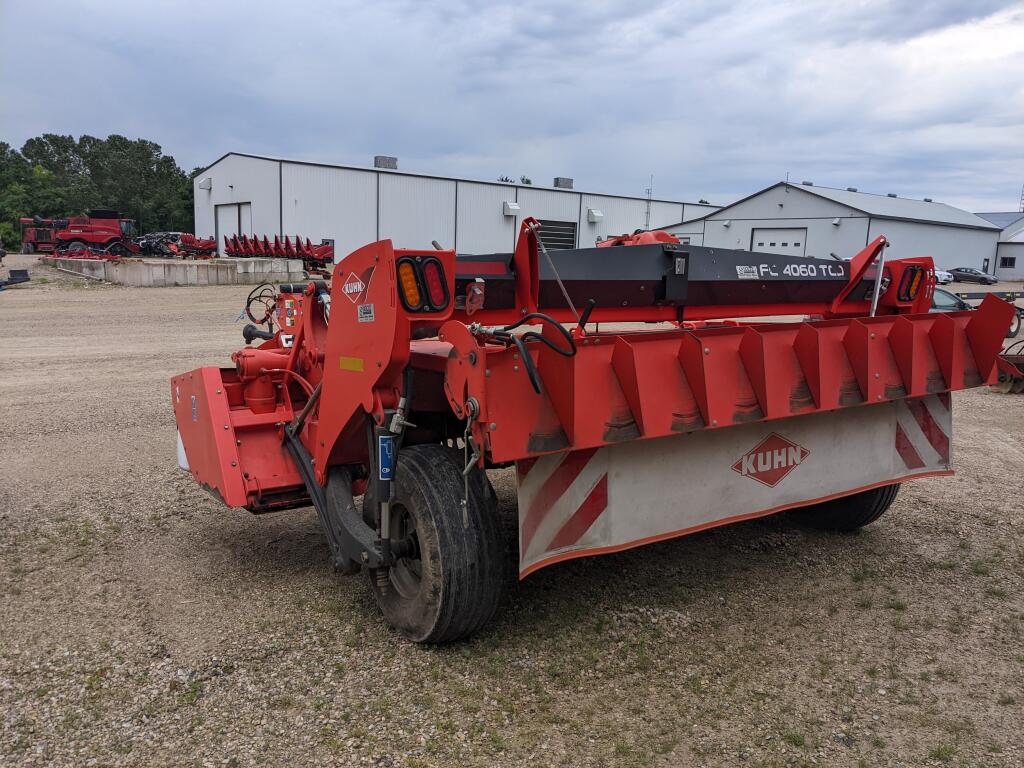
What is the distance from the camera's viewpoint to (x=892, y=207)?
44.5m

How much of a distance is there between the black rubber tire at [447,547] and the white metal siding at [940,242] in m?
39.1

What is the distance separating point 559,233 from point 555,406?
40.2 metres

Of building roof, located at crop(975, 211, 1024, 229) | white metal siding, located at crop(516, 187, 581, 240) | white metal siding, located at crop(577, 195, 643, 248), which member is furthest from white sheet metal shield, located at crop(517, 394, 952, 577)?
building roof, located at crop(975, 211, 1024, 229)

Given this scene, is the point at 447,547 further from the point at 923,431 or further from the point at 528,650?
the point at 923,431

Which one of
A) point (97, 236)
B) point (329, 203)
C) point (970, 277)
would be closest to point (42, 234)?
point (97, 236)

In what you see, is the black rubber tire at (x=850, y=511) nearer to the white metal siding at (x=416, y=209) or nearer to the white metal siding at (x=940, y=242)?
the white metal siding at (x=416, y=209)

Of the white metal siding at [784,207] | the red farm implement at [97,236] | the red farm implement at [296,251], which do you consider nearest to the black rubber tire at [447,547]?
the red farm implement at [296,251]

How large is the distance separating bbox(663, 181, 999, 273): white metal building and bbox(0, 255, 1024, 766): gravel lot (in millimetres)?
36456

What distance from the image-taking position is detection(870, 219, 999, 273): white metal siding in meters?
40.4

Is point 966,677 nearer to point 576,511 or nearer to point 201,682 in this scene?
point 576,511

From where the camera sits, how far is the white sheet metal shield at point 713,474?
2.92 m

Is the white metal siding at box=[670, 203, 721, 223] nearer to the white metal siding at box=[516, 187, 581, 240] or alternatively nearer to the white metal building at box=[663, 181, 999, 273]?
the white metal building at box=[663, 181, 999, 273]

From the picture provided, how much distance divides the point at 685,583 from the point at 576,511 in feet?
3.44

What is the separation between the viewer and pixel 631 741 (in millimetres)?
2500
